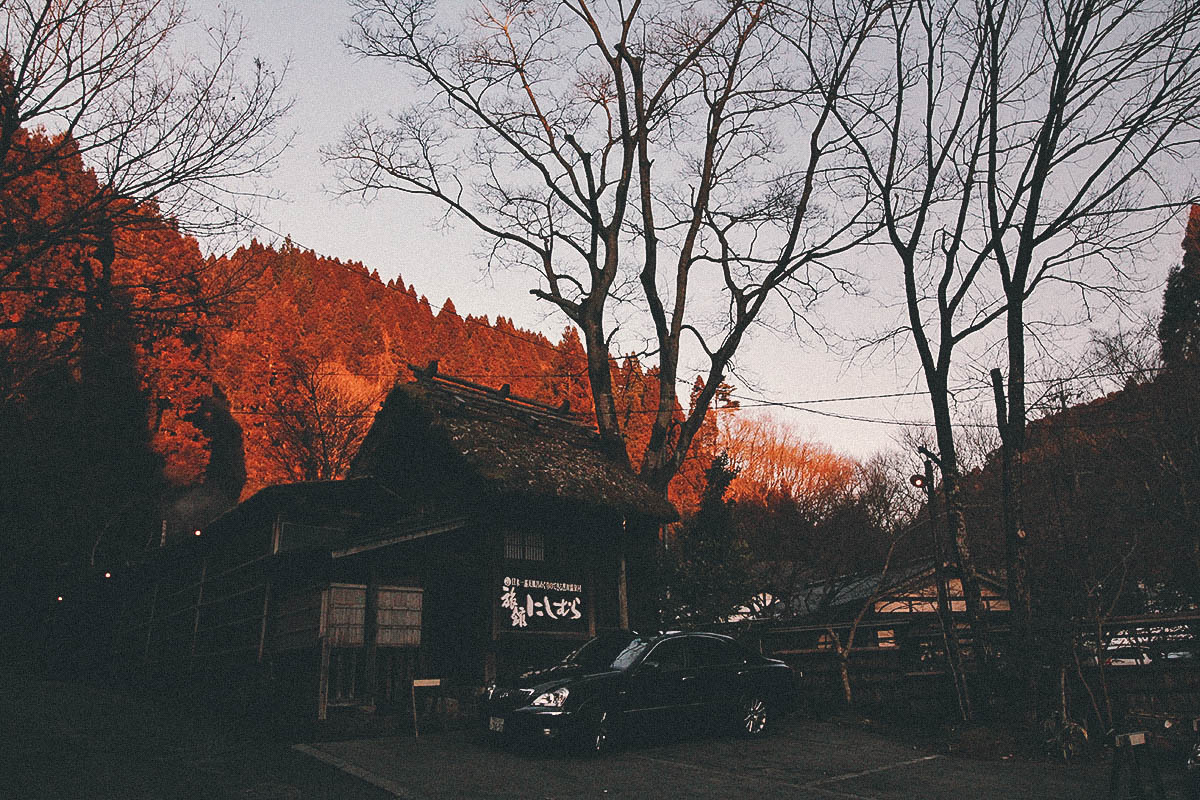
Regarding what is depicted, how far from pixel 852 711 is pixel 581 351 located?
31.1 m

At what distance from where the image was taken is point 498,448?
50.0 feet

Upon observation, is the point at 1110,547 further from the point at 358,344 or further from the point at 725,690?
the point at 358,344

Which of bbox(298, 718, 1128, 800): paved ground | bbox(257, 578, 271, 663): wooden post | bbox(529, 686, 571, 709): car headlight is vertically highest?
bbox(257, 578, 271, 663): wooden post

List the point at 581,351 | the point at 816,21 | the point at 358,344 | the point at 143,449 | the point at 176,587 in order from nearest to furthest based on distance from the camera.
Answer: the point at 816,21 < the point at 176,587 < the point at 143,449 < the point at 581,351 < the point at 358,344

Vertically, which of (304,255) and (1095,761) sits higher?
(304,255)

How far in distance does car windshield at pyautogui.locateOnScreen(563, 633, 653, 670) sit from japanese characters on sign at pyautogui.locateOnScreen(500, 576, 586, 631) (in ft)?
7.83

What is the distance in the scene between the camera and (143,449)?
85.2 ft

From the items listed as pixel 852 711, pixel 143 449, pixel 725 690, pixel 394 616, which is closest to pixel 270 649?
pixel 394 616

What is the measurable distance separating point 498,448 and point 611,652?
15.9ft

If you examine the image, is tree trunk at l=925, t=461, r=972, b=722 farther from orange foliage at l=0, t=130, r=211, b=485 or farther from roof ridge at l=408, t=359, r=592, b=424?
orange foliage at l=0, t=130, r=211, b=485

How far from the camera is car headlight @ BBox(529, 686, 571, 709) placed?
1048 centimetres

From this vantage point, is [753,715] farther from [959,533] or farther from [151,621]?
[151,621]

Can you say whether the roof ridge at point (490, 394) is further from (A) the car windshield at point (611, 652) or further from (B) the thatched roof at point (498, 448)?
(A) the car windshield at point (611, 652)

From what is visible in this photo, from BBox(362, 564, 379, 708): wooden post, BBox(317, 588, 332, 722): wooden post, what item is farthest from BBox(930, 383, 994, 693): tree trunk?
BBox(317, 588, 332, 722): wooden post
